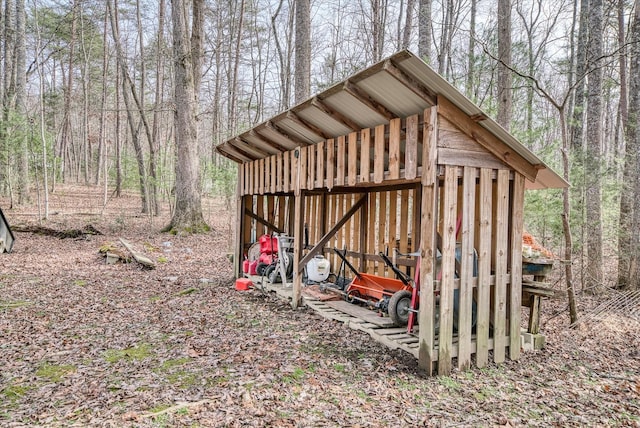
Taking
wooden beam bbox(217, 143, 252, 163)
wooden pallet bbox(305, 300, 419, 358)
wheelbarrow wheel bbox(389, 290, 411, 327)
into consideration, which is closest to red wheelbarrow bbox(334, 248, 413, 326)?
wheelbarrow wheel bbox(389, 290, 411, 327)

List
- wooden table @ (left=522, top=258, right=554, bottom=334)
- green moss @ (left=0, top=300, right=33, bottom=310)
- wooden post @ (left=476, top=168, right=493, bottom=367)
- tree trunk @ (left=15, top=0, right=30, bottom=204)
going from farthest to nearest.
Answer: tree trunk @ (left=15, top=0, right=30, bottom=204) < green moss @ (left=0, top=300, right=33, bottom=310) < wooden table @ (left=522, top=258, right=554, bottom=334) < wooden post @ (left=476, top=168, right=493, bottom=367)

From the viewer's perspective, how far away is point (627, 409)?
10.5 feet

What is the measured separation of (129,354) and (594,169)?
7271mm

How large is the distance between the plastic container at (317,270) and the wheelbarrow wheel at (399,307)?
90.7 inches

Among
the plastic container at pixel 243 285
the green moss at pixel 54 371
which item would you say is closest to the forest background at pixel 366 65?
the plastic container at pixel 243 285

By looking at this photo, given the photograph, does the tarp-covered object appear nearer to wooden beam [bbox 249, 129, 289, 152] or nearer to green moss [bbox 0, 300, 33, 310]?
green moss [bbox 0, 300, 33, 310]

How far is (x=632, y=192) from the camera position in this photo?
6.58 m

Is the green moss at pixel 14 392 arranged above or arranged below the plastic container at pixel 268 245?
below

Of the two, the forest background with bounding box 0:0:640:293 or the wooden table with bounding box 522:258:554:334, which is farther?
the forest background with bounding box 0:0:640:293

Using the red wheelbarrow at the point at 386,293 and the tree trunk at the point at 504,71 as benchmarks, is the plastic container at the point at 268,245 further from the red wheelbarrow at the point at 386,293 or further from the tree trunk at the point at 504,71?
the tree trunk at the point at 504,71

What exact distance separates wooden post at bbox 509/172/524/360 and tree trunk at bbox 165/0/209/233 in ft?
33.8

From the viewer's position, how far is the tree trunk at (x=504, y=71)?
6793 mm

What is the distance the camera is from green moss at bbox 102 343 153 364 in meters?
4.01

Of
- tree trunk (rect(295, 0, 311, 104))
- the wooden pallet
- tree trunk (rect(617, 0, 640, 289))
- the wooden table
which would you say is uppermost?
tree trunk (rect(295, 0, 311, 104))
